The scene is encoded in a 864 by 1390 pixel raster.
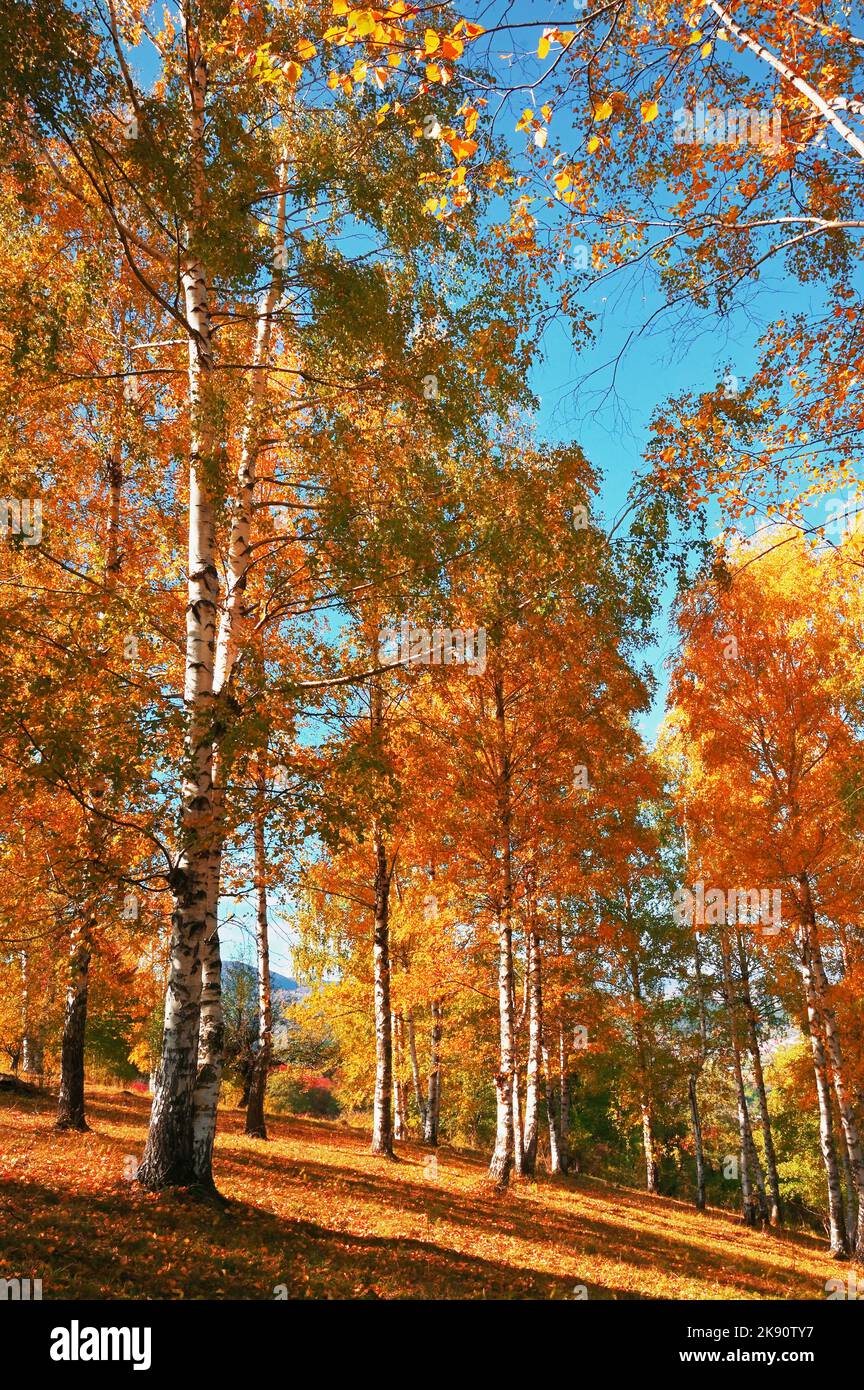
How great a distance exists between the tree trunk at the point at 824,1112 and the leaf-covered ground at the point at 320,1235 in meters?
1.00

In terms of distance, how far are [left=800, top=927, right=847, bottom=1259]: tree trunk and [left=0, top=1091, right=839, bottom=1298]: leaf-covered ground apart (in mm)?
1002

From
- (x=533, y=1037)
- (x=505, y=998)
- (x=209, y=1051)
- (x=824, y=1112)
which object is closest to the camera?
(x=209, y=1051)

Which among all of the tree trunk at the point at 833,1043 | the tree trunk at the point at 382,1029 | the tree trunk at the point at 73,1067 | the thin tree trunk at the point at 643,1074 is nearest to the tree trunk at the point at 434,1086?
the thin tree trunk at the point at 643,1074

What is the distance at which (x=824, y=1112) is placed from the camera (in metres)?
13.2

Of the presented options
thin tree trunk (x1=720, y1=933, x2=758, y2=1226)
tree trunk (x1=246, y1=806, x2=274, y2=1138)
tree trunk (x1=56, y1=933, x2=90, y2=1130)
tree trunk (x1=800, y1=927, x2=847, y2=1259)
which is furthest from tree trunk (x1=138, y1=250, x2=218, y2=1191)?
thin tree trunk (x1=720, y1=933, x2=758, y2=1226)

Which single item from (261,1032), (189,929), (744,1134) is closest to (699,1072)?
(744,1134)

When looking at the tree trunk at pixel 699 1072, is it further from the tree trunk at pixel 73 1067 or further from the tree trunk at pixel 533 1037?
the tree trunk at pixel 73 1067

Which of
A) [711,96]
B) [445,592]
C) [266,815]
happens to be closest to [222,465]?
[445,592]

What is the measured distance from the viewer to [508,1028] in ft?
37.0

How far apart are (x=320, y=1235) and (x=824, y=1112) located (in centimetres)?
1082

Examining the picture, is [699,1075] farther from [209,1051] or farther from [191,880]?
[191,880]

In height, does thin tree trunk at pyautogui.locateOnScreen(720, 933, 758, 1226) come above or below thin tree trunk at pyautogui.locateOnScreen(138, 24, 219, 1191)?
below

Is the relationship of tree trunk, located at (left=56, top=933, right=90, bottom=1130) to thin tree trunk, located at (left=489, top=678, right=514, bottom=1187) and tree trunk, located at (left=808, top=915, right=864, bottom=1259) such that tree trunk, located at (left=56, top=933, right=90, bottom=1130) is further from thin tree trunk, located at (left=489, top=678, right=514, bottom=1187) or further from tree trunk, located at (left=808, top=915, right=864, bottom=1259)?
tree trunk, located at (left=808, top=915, right=864, bottom=1259)

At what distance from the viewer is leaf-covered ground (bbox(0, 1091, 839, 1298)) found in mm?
4738
